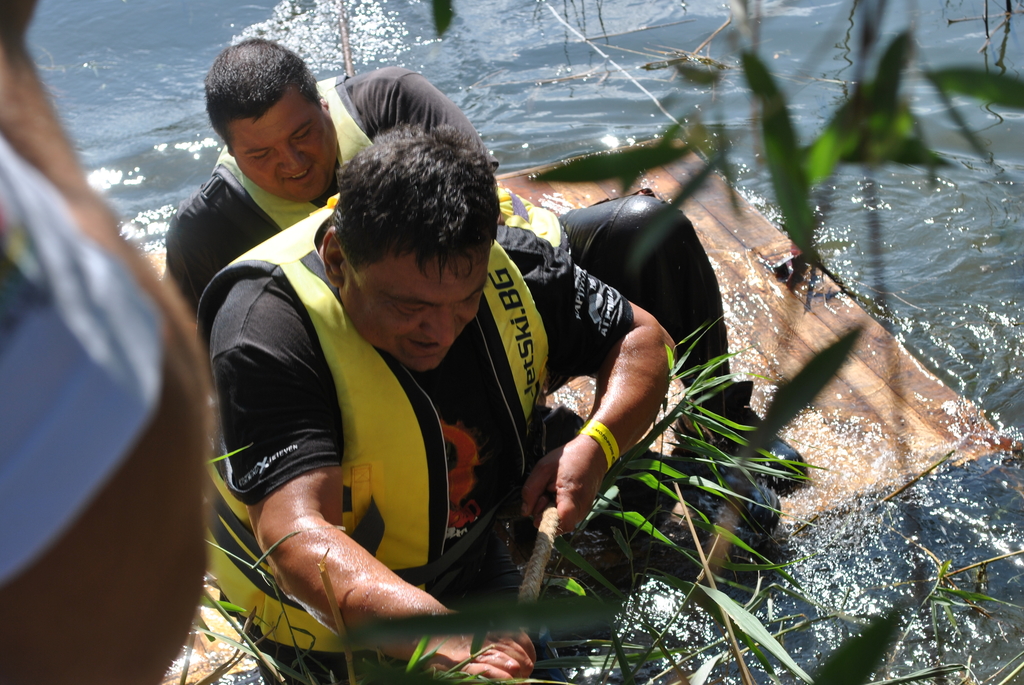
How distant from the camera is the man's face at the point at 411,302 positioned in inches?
70.9

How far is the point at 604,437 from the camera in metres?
2.14

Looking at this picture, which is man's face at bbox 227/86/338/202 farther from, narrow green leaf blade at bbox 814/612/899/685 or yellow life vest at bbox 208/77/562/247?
narrow green leaf blade at bbox 814/612/899/685

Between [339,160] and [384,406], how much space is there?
4.51 ft

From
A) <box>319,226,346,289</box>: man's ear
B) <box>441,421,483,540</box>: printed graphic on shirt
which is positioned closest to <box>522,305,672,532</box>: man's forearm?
<box>441,421,483,540</box>: printed graphic on shirt

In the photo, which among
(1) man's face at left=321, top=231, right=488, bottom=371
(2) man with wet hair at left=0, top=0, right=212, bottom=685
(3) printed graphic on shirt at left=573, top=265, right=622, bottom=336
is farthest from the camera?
(3) printed graphic on shirt at left=573, top=265, right=622, bottom=336

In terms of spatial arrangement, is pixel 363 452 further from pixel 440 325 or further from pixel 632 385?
pixel 632 385

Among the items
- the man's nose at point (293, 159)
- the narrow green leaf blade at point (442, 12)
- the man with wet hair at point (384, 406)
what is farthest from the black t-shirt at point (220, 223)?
the narrow green leaf blade at point (442, 12)

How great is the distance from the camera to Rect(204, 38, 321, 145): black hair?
2.76m

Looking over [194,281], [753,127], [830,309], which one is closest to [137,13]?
[194,281]

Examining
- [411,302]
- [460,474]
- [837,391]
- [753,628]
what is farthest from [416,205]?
[837,391]

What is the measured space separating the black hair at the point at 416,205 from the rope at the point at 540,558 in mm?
572

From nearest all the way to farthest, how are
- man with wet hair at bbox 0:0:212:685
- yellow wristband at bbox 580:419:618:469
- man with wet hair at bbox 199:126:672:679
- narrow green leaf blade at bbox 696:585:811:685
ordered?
man with wet hair at bbox 0:0:212:685 < narrow green leaf blade at bbox 696:585:811:685 < man with wet hair at bbox 199:126:672:679 < yellow wristband at bbox 580:419:618:469

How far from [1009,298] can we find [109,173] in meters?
4.86

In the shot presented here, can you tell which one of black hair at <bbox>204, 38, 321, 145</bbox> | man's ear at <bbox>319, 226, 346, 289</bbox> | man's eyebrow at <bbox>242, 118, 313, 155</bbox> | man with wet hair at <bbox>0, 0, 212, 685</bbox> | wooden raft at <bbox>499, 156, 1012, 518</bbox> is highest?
man with wet hair at <bbox>0, 0, 212, 685</bbox>
